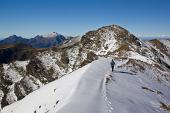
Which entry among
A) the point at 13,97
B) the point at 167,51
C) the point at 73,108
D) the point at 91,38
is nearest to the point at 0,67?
the point at 13,97

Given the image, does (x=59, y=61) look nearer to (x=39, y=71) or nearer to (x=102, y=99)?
(x=39, y=71)

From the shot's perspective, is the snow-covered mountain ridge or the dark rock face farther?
the dark rock face

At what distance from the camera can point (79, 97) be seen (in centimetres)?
2956

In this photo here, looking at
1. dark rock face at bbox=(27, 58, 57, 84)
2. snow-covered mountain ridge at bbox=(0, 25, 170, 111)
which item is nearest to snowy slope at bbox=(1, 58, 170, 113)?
snow-covered mountain ridge at bbox=(0, 25, 170, 111)

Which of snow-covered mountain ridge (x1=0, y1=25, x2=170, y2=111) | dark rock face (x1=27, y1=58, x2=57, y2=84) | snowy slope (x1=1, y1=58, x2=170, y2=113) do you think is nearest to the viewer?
snowy slope (x1=1, y1=58, x2=170, y2=113)

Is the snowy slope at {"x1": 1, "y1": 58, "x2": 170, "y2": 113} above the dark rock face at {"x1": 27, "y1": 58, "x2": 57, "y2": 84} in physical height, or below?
above

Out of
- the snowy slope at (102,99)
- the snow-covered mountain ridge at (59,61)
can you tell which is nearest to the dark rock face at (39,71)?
the snow-covered mountain ridge at (59,61)

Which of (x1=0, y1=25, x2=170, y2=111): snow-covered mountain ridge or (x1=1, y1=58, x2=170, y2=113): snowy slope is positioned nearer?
(x1=1, y1=58, x2=170, y2=113): snowy slope

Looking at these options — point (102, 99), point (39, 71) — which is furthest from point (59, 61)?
point (102, 99)

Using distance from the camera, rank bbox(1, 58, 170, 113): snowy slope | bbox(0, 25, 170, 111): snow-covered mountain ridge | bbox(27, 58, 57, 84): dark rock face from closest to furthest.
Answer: bbox(1, 58, 170, 113): snowy slope
bbox(0, 25, 170, 111): snow-covered mountain ridge
bbox(27, 58, 57, 84): dark rock face

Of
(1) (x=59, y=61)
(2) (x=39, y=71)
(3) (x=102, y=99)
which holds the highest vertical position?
(3) (x=102, y=99)

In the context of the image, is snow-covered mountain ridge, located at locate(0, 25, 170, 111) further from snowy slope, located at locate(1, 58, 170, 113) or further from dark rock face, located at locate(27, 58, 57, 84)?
snowy slope, located at locate(1, 58, 170, 113)

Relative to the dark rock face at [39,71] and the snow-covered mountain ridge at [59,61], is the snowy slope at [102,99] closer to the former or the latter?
the snow-covered mountain ridge at [59,61]

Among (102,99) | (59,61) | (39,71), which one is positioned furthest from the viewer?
(39,71)
